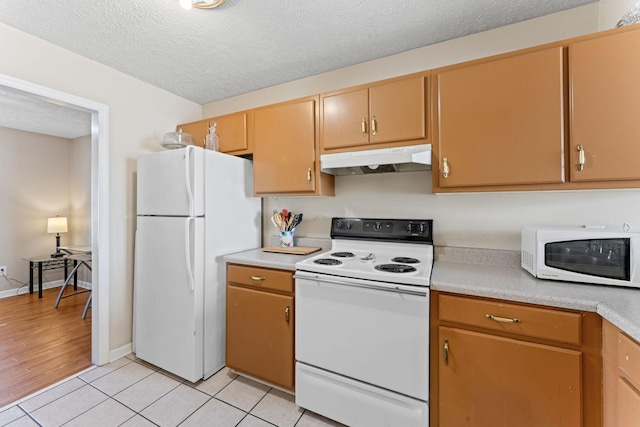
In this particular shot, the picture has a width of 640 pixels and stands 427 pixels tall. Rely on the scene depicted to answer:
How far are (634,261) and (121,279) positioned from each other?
3252mm

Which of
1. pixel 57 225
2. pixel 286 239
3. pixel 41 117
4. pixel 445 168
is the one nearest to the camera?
pixel 445 168

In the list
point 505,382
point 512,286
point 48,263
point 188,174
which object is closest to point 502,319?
Result: point 512,286

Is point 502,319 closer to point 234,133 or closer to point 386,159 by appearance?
point 386,159

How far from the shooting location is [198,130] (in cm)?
257

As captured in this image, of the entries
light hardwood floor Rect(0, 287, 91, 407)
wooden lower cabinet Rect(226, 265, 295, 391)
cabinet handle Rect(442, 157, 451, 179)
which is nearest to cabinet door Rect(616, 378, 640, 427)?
cabinet handle Rect(442, 157, 451, 179)

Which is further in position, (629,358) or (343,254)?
(343,254)

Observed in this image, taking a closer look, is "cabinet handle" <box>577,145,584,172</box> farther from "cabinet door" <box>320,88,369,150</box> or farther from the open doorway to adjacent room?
the open doorway to adjacent room

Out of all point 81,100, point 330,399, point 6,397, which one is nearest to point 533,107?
Answer: point 330,399

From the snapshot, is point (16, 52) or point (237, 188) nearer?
point (16, 52)

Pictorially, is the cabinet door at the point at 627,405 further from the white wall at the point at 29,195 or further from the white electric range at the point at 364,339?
the white wall at the point at 29,195

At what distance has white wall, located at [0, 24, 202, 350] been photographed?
6.31 feet

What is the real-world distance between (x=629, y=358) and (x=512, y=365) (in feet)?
1.26

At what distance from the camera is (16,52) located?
1.74 m

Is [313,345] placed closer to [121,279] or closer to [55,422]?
[55,422]
